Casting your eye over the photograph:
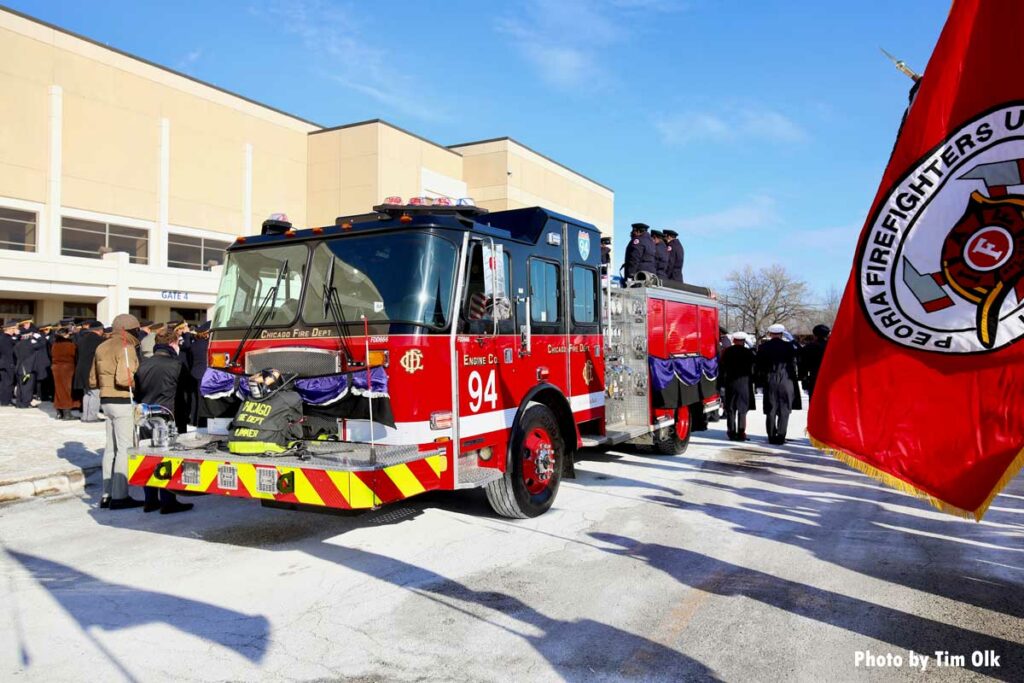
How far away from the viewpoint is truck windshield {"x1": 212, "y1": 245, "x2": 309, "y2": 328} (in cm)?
637

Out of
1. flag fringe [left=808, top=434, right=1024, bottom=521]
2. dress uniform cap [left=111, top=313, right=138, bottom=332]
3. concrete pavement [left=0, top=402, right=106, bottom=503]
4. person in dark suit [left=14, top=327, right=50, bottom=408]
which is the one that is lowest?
concrete pavement [left=0, top=402, right=106, bottom=503]

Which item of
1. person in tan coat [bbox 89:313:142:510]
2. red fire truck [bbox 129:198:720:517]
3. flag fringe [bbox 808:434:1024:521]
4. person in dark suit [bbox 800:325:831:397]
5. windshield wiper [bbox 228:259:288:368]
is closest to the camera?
flag fringe [bbox 808:434:1024:521]

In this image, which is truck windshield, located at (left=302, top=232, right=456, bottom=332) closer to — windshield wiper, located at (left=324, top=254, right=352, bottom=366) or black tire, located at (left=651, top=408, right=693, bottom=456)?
windshield wiper, located at (left=324, top=254, right=352, bottom=366)

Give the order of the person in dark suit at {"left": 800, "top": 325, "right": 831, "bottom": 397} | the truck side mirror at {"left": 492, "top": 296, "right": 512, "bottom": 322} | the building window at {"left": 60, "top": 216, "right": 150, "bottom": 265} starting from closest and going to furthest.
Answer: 1. the truck side mirror at {"left": 492, "top": 296, "right": 512, "bottom": 322}
2. the person in dark suit at {"left": 800, "top": 325, "right": 831, "bottom": 397}
3. the building window at {"left": 60, "top": 216, "right": 150, "bottom": 265}

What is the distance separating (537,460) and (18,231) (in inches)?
1296

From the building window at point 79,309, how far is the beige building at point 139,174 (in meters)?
0.05

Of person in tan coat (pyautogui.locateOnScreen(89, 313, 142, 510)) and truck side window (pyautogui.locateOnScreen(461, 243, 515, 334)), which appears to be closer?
truck side window (pyautogui.locateOnScreen(461, 243, 515, 334))

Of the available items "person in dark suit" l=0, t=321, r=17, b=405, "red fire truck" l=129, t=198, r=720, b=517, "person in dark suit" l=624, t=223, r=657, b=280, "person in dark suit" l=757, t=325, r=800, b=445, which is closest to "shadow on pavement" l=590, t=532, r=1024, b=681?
"red fire truck" l=129, t=198, r=720, b=517

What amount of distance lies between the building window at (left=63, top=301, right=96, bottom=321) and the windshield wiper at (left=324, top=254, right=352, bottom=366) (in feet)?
97.0

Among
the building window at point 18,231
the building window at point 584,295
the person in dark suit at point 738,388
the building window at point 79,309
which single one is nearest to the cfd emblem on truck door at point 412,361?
the building window at point 584,295

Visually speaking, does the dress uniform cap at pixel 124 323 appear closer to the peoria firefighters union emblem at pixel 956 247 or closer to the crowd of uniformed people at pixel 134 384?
the crowd of uniformed people at pixel 134 384

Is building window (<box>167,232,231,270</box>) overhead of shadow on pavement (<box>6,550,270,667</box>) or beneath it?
overhead

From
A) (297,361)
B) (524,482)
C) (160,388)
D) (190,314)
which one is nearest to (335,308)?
(297,361)

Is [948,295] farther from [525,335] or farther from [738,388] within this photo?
[738,388]
